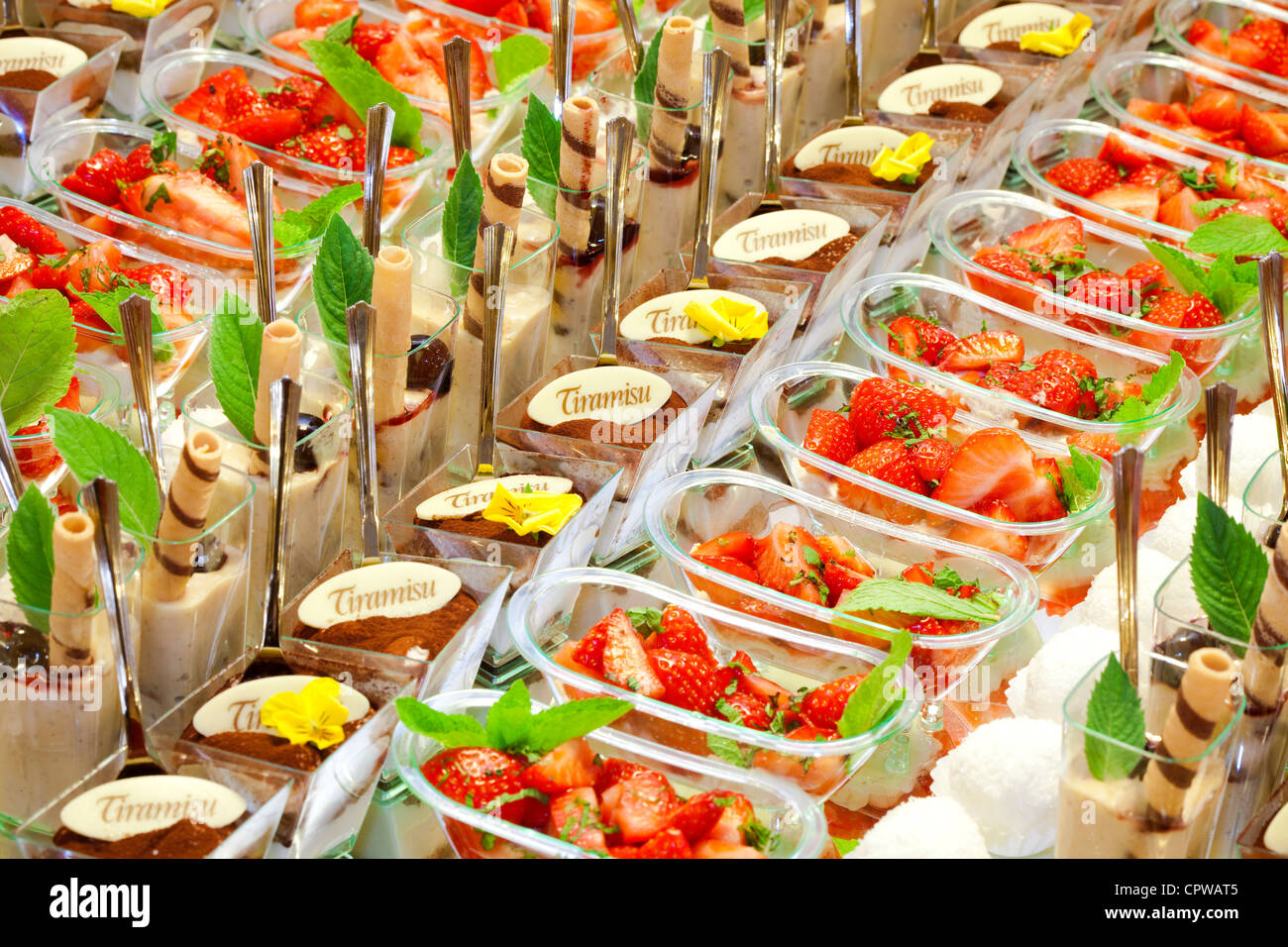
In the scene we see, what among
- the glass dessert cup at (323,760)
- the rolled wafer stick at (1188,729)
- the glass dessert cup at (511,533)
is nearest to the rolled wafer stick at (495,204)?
the glass dessert cup at (511,533)

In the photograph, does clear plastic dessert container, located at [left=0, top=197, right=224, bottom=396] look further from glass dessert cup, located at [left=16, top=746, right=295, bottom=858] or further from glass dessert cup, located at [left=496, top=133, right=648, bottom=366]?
glass dessert cup, located at [left=16, top=746, right=295, bottom=858]

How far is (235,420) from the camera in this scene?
1643mm

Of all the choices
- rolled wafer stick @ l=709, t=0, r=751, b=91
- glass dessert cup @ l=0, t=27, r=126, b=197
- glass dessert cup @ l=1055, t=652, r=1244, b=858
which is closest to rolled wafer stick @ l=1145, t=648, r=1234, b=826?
glass dessert cup @ l=1055, t=652, r=1244, b=858

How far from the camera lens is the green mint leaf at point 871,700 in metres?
1.39

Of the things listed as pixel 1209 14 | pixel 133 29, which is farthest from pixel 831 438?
pixel 1209 14

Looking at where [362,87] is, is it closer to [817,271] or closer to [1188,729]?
[817,271]

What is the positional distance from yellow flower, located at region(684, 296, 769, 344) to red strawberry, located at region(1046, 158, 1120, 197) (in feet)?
2.51

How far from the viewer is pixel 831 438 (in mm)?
1838

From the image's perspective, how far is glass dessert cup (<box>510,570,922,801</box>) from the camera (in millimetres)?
1387

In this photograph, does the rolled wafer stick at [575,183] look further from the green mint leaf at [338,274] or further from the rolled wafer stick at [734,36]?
the rolled wafer stick at [734,36]

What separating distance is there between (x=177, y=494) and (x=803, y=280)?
100 centimetres

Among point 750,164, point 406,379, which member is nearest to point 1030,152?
point 750,164

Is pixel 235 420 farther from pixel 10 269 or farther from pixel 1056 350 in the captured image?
pixel 1056 350

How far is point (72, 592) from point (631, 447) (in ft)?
2.21
